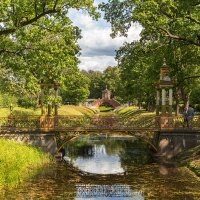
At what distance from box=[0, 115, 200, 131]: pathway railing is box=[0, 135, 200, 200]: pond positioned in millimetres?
2933

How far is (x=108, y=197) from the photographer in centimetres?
2014

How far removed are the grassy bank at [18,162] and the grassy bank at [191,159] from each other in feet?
33.6

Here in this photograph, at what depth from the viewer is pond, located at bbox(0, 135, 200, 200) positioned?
20.1 meters

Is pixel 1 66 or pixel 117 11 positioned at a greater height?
pixel 117 11

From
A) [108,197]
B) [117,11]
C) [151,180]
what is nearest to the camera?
[108,197]

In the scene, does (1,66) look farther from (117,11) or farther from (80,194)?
(80,194)

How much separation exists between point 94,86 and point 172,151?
135604 millimetres

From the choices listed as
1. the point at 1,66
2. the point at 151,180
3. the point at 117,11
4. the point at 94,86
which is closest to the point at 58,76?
the point at 1,66

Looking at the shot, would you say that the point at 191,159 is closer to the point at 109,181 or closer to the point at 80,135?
the point at 109,181

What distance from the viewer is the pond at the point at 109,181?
20.1m

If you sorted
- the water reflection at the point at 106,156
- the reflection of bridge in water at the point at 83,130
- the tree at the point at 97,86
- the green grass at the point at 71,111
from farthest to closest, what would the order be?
the tree at the point at 97,86
the green grass at the point at 71,111
the reflection of bridge in water at the point at 83,130
the water reflection at the point at 106,156

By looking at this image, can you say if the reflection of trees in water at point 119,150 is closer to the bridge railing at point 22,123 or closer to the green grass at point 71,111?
the bridge railing at point 22,123

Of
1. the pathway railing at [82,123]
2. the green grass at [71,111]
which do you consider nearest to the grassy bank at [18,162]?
the pathway railing at [82,123]

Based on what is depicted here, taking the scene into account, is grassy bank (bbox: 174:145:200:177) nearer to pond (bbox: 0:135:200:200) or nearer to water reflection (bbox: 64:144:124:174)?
pond (bbox: 0:135:200:200)
